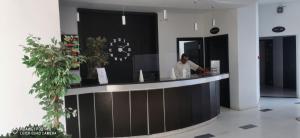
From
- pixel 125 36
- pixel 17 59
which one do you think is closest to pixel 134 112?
pixel 17 59

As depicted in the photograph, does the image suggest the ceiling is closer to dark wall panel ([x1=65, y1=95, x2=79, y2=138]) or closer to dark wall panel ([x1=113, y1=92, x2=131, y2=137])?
dark wall panel ([x1=113, y1=92, x2=131, y2=137])

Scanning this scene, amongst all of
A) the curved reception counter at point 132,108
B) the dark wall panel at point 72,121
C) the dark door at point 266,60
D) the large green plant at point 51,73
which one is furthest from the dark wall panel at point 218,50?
the large green plant at point 51,73

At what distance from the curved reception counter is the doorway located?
5.43m

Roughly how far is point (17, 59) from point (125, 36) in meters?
3.71

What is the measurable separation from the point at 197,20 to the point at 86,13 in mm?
3442

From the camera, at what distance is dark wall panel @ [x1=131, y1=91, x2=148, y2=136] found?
4845 millimetres

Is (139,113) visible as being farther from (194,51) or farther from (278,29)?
(278,29)

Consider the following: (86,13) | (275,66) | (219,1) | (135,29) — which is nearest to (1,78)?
(86,13)

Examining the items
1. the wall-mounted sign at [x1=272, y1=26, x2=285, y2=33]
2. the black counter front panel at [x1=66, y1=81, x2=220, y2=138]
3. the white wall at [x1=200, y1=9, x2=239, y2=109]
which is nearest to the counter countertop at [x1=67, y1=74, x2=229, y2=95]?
the black counter front panel at [x1=66, y1=81, x2=220, y2=138]

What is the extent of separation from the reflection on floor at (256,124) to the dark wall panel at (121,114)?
0.94 metres

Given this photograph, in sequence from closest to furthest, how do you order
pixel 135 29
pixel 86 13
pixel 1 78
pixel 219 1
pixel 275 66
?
pixel 1 78 < pixel 219 1 < pixel 86 13 < pixel 135 29 < pixel 275 66

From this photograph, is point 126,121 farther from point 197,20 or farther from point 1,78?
point 197,20

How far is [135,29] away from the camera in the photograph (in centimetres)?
750

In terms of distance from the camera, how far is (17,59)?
397 centimetres
